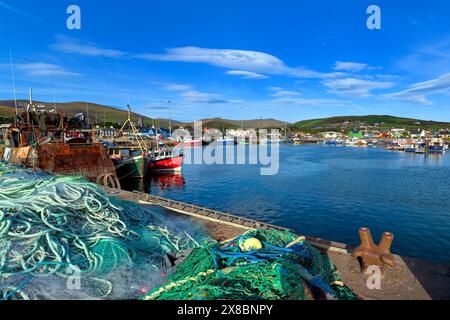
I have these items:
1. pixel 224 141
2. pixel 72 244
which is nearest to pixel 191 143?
pixel 224 141

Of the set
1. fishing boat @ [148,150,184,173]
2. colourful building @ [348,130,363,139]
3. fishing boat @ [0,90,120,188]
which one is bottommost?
fishing boat @ [148,150,184,173]

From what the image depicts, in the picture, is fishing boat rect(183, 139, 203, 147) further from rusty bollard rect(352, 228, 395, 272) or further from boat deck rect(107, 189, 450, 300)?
rusty bollard rect(352, 228, 395, 272)

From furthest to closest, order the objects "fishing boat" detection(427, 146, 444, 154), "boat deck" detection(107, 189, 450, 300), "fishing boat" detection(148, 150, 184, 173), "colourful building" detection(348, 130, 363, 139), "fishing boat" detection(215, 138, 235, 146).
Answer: "colourful building" detection(348, 130, 363, 139), "fishing boat" detection(215, 138, 235, 146), "fishing boat" detection(427, 146, 444, 154), "fishing boat" detection(148, 150, 184, 173), "boat deck" detection(107, 189, 450, 300)

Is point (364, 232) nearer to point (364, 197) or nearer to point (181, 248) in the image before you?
point (181, 248)

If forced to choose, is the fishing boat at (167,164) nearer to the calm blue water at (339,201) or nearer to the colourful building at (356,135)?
the calm blue water at (339,201)

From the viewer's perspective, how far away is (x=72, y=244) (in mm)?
5051

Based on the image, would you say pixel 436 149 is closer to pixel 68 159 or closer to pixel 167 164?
pixel 167 164

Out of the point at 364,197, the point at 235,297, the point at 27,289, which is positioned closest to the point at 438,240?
the point at 364,197

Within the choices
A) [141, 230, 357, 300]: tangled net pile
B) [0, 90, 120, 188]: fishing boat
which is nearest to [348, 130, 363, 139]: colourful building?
[0, 90, 120, 188]: fishing boat

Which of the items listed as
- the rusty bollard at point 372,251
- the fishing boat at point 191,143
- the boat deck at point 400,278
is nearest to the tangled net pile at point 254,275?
the boat deck at point 400,278

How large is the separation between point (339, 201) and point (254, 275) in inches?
829

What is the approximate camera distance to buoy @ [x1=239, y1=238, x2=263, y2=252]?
4.84 meters

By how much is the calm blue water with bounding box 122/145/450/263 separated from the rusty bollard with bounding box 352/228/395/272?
10328 millimetres
